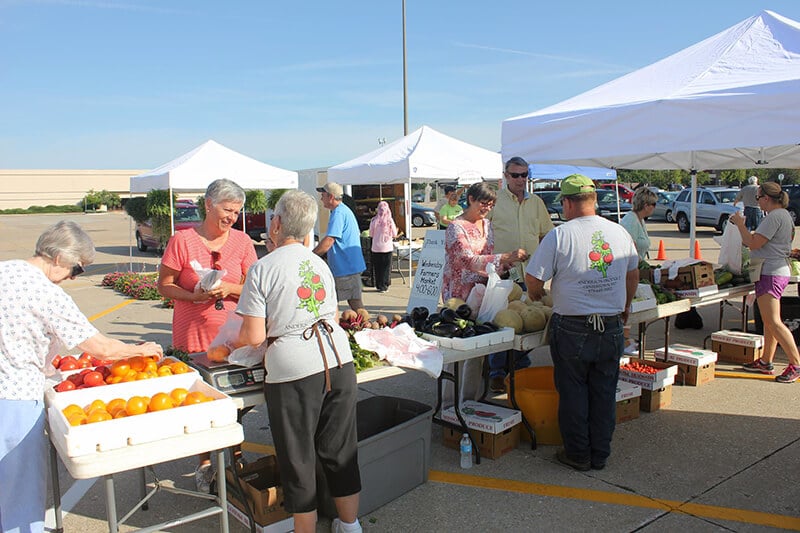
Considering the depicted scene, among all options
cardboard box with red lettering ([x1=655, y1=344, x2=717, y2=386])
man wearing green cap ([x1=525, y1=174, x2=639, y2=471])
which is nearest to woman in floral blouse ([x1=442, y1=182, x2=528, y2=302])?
man wearing green cap ([x1=525, y1=174, x2=639, y2=471])

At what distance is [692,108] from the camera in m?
4.63

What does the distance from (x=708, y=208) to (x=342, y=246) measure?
1999cm

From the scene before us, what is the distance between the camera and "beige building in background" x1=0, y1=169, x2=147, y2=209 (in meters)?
68.0

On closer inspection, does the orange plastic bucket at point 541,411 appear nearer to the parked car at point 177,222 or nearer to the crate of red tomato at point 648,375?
the crate of red tomato at point 648,375

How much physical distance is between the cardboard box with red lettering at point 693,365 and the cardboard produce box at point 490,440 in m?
2.22

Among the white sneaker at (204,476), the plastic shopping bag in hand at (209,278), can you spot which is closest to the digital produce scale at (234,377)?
the plastic shopping bag in hand at (209,278)

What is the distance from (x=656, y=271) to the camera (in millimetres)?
5879

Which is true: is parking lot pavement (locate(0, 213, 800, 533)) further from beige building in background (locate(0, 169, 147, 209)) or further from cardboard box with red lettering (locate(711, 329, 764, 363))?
beige building in background (locate(0, 169, 147, 209))

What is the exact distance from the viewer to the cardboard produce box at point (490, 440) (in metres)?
4.45

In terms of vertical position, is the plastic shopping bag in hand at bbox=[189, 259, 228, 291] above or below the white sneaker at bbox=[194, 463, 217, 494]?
above

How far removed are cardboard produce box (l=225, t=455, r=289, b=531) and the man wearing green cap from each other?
6.28 feet

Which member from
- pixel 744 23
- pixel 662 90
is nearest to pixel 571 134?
pixel 662 90

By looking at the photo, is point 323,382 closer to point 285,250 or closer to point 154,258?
point 285,250

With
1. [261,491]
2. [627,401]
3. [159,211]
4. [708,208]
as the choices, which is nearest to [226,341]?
[261,491]
